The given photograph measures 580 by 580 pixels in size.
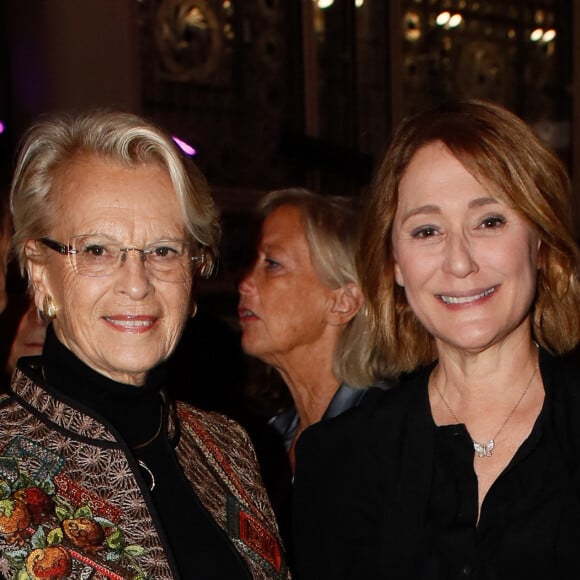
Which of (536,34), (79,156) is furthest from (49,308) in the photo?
(536,34)

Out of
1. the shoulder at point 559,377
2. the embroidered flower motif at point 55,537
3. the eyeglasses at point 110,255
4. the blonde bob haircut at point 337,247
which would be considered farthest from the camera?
the blonde bob haircut at point 337,247

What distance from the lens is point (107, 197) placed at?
1979mm

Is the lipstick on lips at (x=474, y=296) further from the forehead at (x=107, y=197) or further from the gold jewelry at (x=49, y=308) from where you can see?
the gold jewelry at (x=49, y=308)

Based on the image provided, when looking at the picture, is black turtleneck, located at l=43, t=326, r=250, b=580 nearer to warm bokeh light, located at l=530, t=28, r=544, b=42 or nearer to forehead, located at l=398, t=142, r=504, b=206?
forehead, located at l=398, t=142, r=504, b=206

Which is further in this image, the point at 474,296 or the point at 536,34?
the point at 536,34

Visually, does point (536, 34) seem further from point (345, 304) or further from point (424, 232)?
point (424, 232)

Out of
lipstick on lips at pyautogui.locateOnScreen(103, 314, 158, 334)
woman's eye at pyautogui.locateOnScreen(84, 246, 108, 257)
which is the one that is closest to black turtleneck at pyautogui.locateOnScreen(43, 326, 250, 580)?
lipstick on lips at pyautogui.locateOnScreen(103, 314, 158, 334)

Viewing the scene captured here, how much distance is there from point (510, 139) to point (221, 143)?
417cm

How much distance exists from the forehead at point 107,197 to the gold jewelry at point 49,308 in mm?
161

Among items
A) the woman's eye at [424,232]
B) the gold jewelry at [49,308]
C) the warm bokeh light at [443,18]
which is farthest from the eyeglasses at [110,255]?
the warm bokeh light at [443,18]

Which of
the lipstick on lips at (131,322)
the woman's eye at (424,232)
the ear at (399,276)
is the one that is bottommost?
the lipstick on lips at (131,322)

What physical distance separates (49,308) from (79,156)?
12.8 inches

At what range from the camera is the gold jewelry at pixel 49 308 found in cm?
203

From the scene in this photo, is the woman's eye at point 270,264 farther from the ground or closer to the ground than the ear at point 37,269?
closer to the ground
